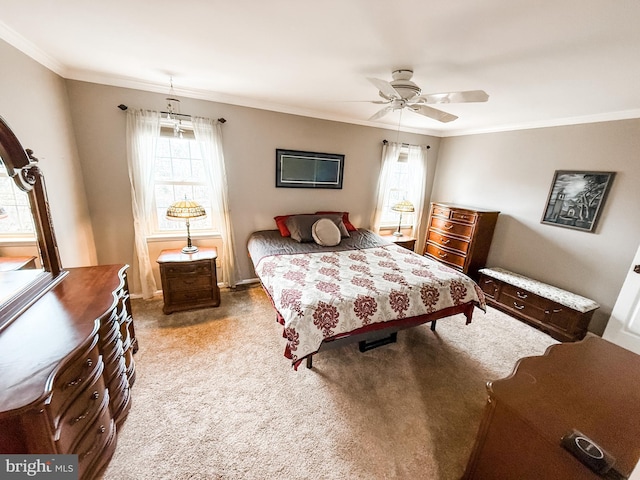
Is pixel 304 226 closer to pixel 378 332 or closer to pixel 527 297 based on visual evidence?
pixel 378 332

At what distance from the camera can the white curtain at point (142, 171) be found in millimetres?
2576

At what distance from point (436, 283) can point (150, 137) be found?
324cm

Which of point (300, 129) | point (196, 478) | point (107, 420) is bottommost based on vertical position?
point (196, 478)

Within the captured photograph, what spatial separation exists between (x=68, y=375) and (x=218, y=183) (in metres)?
2.32

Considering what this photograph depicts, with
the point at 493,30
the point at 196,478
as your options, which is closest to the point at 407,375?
the point at 196,478

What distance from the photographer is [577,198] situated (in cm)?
279

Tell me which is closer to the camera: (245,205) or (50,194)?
(50,194)

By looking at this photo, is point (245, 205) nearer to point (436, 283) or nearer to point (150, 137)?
point (150, 137)

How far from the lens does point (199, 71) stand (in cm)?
216

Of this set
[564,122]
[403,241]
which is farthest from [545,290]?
[564,122]

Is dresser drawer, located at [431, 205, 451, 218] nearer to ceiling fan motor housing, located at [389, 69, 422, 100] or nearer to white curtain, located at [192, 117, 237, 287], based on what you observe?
ceiling fan motor housing, located at [389, 69, 422, 100]

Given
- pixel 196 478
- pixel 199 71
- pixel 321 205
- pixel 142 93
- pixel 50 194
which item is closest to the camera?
pixel 196 478

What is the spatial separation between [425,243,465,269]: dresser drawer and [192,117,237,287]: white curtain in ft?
10.2

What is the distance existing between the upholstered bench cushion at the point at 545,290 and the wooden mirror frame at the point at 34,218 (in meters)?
4.20
